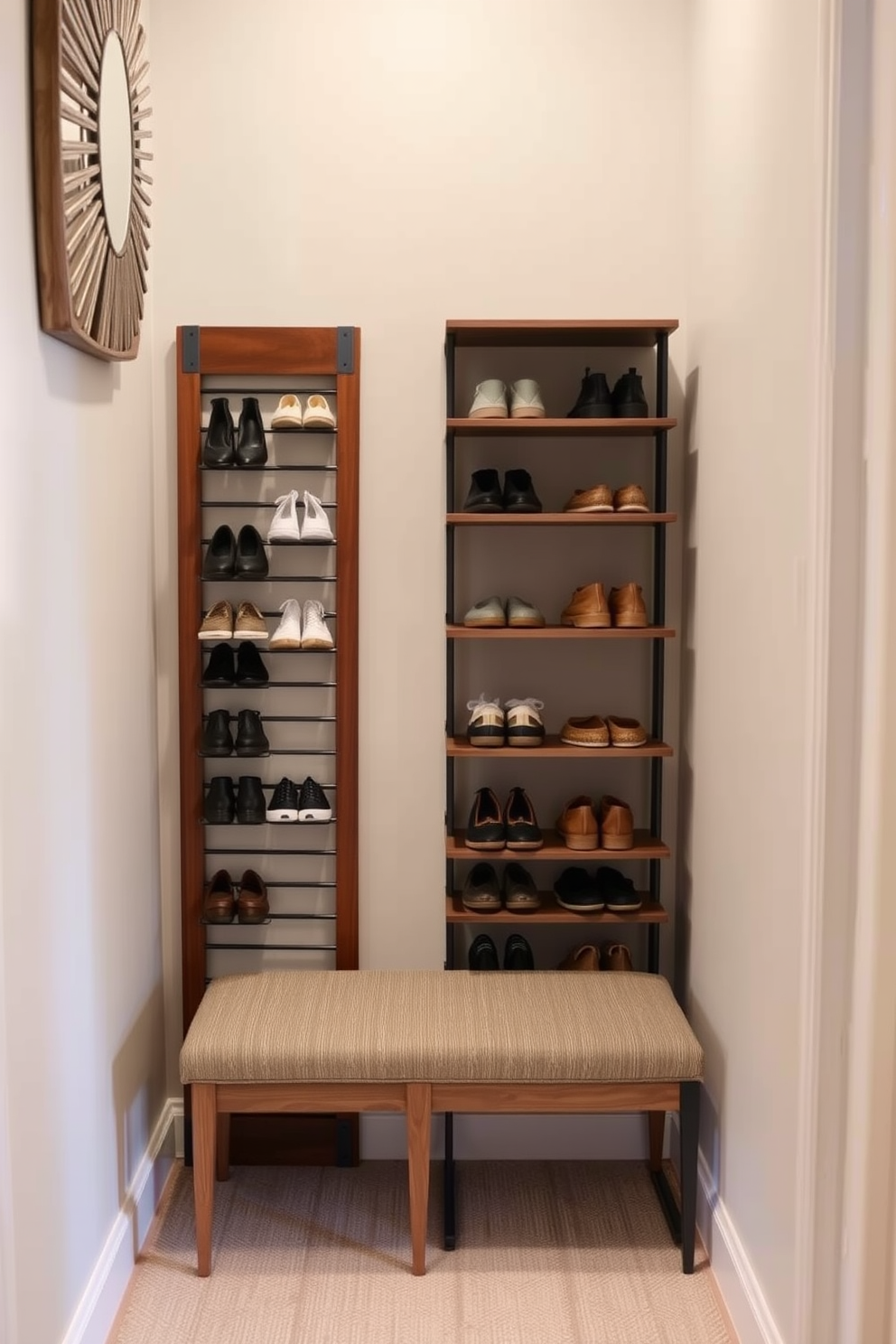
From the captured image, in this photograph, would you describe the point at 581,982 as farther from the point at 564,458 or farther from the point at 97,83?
the point at 97,83

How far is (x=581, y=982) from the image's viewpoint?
265cm

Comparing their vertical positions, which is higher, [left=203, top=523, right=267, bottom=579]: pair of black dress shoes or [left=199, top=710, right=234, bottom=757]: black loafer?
[left=203, top=523, right=267, bottom=579]: pair of black dress shoes

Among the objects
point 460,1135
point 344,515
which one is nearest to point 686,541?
point 344,515

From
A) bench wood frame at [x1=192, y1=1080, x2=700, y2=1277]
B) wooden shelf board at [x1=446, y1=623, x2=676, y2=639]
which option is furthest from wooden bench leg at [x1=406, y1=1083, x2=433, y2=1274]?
wooden shelf board at [x1=446, y1=623, x2=676, y2=639]

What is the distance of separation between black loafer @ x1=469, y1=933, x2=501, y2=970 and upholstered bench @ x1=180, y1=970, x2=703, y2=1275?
0.27m

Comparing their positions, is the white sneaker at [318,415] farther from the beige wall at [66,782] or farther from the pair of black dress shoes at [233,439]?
the beige wall at [66,782]

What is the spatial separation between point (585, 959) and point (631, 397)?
1366mm

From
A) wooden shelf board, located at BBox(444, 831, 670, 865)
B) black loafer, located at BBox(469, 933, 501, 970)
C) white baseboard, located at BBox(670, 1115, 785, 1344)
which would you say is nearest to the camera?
white baseboard, located at BBox(670, 1115, 785, 1344)

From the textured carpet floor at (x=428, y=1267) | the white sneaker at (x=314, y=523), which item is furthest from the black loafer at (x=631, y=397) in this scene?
the textured carpet floor at (x=428, y=1267)

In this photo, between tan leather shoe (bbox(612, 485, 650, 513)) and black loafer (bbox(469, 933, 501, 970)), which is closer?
tan leather shoe (bbox(612, 485, 650, 513))

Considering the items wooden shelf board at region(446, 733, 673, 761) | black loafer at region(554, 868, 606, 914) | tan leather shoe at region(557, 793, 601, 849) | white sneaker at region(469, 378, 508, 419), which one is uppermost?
white sneaker at region(469, 378, 508, 419)

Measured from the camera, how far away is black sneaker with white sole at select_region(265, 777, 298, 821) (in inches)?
108

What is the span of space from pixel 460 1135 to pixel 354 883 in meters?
0.70

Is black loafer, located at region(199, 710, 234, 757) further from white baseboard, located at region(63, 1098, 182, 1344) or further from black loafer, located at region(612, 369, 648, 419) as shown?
black loafer, located at region(612, 369, 648, 419)
